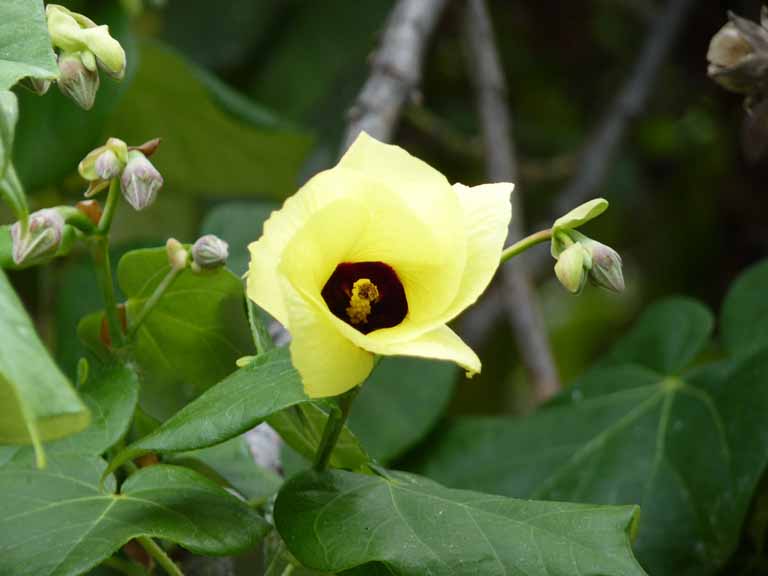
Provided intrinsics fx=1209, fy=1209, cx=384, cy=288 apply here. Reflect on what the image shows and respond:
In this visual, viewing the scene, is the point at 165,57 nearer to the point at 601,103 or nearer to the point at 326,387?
the point at 601,103

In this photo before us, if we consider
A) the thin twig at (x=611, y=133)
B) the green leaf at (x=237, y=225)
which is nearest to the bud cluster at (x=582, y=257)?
the green leaf at (x=237, y=225)

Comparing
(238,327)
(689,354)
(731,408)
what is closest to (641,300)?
(689,354)

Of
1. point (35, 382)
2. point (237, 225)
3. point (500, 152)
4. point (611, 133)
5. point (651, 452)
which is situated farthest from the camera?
point (611, 133)

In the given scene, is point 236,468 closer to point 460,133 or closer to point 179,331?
point 179,331

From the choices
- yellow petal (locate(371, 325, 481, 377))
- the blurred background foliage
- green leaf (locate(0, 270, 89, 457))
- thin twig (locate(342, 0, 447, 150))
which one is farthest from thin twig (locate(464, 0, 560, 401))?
green leaf (locate(0, 270, 89, 457))

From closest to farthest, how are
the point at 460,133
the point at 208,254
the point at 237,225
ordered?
the point at 208,254, the point at 237,225, the point at 460,133

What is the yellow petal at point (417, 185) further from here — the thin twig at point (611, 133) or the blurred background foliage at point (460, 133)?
the thin twig at point (611, 133)

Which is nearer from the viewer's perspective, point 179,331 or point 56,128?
point 179,331

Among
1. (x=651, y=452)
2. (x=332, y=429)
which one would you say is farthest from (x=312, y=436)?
(x=651, y=452)
